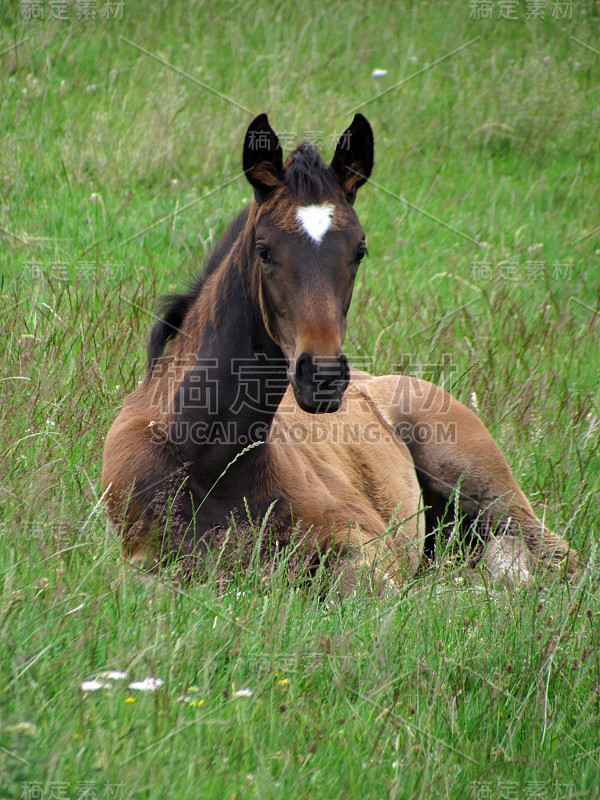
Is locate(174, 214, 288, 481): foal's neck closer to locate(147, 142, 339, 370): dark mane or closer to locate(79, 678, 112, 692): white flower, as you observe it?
locate(147, 142, 339, 370): dark mane

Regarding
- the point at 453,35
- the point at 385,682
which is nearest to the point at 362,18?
the point at 453,35

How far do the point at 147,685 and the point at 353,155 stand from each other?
238cm

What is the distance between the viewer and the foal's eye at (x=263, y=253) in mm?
3400

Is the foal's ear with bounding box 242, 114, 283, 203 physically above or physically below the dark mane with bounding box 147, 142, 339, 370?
above

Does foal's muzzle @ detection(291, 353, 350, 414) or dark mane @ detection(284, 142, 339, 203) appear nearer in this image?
foal's muzzle @ detection(291, 353, 350, 414)

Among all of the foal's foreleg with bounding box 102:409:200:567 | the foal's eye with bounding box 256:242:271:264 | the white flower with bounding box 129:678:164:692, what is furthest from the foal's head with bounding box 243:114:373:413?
the white flower with bounding box 129:678:164:692

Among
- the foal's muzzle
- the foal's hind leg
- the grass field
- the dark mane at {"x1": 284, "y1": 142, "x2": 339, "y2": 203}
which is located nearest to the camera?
the grass field

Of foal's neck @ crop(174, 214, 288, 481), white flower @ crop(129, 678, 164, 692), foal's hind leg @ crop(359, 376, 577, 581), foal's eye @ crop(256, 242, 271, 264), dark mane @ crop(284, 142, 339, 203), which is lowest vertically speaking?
foal's hind leg @ crop(359, 376, 577, 581)

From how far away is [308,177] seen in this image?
344 cm

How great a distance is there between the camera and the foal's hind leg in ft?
16.9

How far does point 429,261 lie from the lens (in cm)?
834

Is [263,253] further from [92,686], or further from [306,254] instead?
[92,686]

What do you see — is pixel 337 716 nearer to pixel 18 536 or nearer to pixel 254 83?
pixel 18 536

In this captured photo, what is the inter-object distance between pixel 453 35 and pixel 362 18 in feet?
4.47
